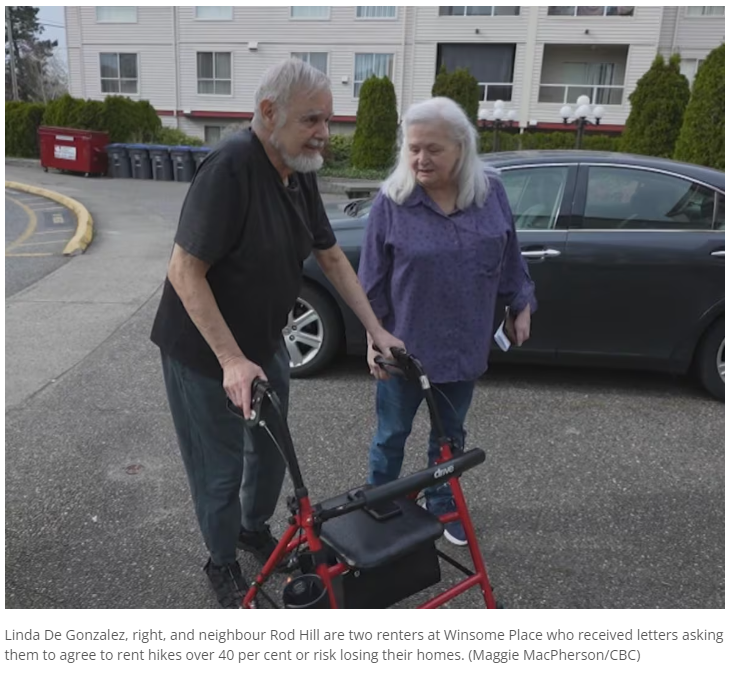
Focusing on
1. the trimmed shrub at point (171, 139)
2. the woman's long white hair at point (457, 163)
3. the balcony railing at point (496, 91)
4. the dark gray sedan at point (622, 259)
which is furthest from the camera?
the balcony railing at point (496, 91)

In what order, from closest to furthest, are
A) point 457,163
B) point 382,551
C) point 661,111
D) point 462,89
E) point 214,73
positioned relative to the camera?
point 382,551 < point 457,163 < point 661,111 < point 462,89 < point 214,73

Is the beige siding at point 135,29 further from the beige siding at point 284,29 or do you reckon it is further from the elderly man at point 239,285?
the elderly man at point 239,285

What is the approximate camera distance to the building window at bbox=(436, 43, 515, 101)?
85.6ft

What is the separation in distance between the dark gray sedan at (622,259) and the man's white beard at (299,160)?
2.17 metres

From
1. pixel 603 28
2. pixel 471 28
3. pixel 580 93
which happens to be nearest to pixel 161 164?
pixel 471 28

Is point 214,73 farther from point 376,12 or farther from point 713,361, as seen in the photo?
point 713,361

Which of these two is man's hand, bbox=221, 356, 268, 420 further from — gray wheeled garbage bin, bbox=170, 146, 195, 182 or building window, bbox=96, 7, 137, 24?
building window, bbox=96, 7, 137, 24

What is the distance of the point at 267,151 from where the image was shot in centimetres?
201

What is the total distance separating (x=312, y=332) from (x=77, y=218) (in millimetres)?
8659

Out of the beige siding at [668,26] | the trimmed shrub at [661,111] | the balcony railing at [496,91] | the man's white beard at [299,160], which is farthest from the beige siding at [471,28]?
the man's white beard at [299,160]

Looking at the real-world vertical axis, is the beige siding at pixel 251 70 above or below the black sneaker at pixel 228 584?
above

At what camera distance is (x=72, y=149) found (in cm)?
1902

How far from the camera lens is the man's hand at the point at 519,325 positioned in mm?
2701

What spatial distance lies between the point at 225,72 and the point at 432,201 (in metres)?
27.6
